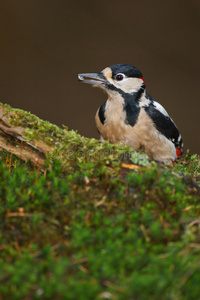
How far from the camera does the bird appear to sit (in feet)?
9.57

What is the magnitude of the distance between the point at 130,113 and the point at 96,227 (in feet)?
5.03

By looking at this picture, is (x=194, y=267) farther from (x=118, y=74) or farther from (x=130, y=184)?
(x=118, y=74)

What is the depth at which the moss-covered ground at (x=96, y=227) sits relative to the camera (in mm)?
1234

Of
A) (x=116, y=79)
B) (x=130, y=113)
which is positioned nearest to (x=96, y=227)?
(x=130, y=113)

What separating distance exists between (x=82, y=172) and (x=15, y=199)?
1.34 feet

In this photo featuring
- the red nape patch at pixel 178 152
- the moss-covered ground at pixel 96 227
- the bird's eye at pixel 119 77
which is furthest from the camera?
the red nape patch at pixel 178 152

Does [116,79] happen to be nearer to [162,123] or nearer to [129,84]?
[129,84]

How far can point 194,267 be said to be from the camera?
4.23 ft

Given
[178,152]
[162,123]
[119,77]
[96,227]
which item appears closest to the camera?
[96,227]

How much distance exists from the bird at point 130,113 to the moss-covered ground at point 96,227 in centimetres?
73

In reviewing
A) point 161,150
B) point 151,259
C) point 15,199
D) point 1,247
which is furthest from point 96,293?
point 161,150

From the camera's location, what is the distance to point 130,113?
293 cm

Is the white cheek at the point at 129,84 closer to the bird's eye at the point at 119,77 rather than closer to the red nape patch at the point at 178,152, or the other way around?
the bird's eye at the point at 119,77

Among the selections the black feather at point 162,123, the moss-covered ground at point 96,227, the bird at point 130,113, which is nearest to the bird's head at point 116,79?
the bird at point 130,113
